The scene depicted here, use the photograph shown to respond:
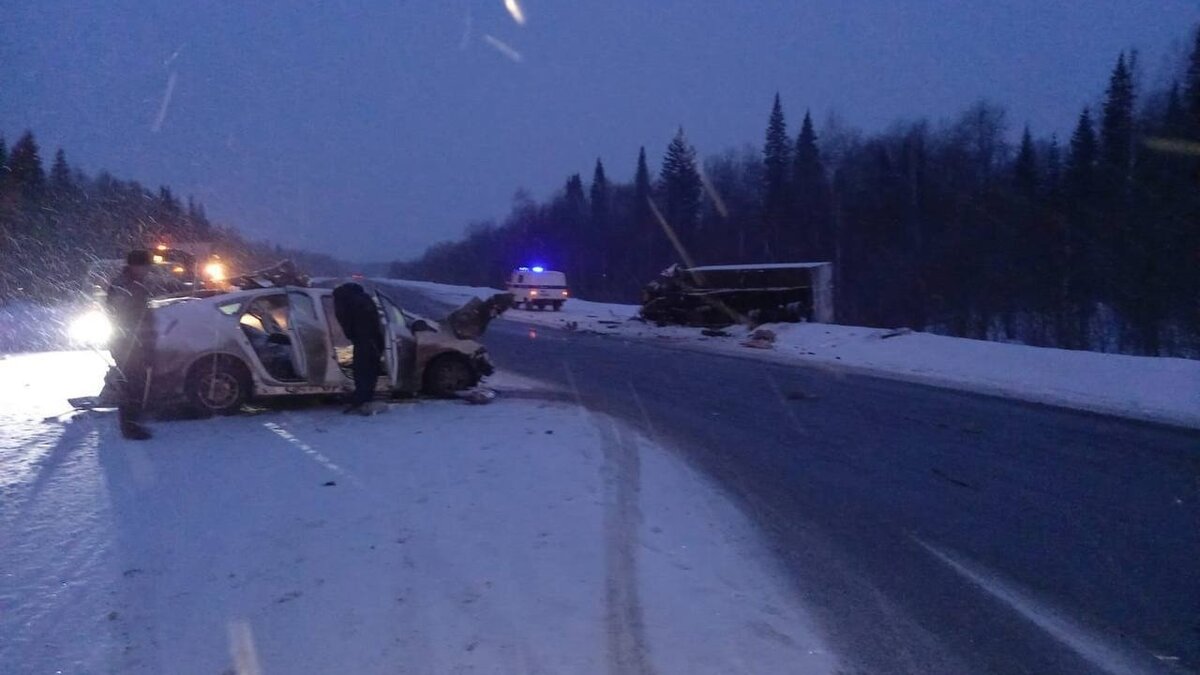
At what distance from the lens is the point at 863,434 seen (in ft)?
39.8

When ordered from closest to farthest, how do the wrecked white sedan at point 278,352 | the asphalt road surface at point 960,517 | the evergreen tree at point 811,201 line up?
1. the asphalt road surface at point 960,517
2. the wrecked white sedan at point 278,352
3. the evergreen tree at point 811,201

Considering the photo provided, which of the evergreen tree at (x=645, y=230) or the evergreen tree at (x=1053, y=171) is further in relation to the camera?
the evergreen tree at (x=645, y=230)

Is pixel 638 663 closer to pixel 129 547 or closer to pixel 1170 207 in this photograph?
pixel 129 547

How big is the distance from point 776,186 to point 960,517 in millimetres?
60239

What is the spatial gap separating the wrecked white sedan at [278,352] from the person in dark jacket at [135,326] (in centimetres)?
22

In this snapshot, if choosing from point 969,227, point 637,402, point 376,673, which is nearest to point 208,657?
point 376,673

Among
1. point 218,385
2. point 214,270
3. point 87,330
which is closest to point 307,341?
point 218,385

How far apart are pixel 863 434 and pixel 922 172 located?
160 feet

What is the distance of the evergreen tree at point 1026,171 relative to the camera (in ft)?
147

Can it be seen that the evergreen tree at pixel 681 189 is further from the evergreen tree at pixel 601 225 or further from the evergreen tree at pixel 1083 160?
the evergreen tree at pixel 1083 160

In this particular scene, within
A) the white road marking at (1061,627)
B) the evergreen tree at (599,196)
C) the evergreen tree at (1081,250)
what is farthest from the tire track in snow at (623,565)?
the evergreen tree at (599,196)

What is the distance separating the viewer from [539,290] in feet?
158

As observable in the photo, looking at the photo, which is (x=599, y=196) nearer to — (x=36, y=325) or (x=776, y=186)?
(x=776, y=186)

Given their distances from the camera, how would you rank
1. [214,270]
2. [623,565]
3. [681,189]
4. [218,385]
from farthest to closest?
[681,189] → [214,270] → [218,385] → [623,565]
